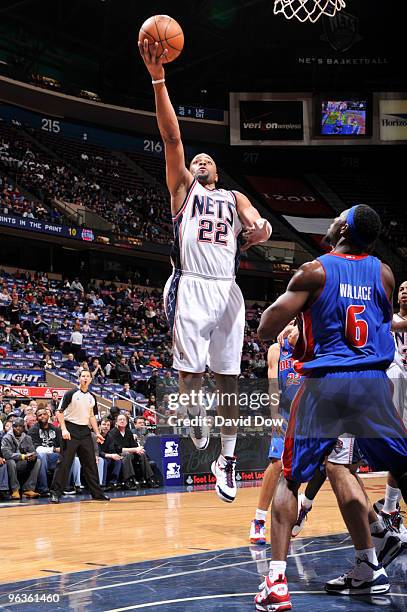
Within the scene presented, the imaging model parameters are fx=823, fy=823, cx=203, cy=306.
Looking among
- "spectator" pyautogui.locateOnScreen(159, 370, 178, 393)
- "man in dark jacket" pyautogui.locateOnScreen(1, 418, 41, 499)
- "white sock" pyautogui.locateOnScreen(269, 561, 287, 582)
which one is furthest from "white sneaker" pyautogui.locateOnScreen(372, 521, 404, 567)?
"spectator" pyautogui.locateOnScreen(159, 370, 178, 393)

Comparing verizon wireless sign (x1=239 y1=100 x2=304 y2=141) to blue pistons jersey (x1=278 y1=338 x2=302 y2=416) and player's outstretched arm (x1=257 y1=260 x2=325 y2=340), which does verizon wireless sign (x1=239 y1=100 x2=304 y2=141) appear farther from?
player's outstretched arm (x1=257 y1=260 x2=325 y2=340)

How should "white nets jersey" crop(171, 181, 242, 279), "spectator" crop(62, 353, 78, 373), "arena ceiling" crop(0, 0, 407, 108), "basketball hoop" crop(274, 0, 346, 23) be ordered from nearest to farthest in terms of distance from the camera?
1. "white nets jersey" crop(171, 181, 242, 279)
2. "basketball hoop" crop(274, 0, 346, 23)
3. "spectator" crop(62, 353, 78, 373)
4. "arena ceiling" crop(0, 0, 407, 108)

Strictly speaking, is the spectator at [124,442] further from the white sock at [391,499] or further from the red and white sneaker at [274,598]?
the red and white sneaker at [274,598]

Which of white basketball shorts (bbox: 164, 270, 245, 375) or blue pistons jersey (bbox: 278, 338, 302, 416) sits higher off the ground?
white basketball shorts (bbox: 164, 270, 245, 375)

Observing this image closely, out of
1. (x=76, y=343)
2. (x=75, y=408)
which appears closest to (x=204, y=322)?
(x=75, y=408)

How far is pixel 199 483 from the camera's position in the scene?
655 inches

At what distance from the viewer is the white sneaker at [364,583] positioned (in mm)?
5848

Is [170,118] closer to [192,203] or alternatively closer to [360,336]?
[192,203]

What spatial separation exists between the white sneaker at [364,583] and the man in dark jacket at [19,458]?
8126 mm

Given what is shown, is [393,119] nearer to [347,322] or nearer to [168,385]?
[168,385]

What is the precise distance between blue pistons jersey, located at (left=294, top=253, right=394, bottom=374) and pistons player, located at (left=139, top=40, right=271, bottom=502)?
650 mm

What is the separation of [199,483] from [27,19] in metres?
24.8

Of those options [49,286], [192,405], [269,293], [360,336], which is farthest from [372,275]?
[269,293]

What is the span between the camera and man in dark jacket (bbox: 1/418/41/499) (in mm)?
13039
